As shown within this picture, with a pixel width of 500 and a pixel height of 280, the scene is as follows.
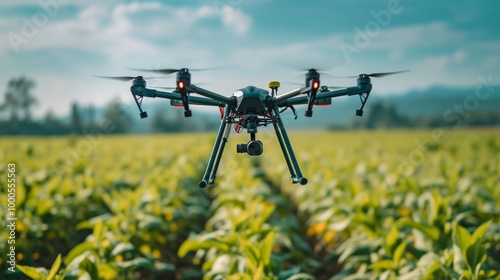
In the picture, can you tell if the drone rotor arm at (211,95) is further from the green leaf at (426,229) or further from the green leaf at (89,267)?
the green leaf at (426,229)

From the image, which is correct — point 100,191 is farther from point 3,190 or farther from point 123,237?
point 123,237

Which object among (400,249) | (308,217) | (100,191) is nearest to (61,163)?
(100,191)

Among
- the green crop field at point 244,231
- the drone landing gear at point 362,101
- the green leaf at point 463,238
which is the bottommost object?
the green crop field at point 244,231

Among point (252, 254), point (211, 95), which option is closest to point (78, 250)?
point (252, 254)

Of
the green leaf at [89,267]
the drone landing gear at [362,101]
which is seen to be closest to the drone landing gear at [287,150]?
the drone landing gear at [362,101]

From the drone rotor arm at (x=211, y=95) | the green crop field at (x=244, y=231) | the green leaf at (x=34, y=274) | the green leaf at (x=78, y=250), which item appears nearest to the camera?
the drone rotor arm at (x=211, y=95)

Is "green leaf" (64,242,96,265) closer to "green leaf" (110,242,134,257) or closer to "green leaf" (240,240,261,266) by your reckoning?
"green leaf" (110,242,134,257)

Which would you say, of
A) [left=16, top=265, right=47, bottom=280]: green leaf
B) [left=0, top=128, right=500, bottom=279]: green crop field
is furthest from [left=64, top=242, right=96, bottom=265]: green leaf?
[left=16, top=265, right=47, bottom=280]: green leaf

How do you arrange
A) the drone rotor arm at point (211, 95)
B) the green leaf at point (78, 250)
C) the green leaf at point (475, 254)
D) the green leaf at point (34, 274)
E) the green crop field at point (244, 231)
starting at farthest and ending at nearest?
the green crop field at point (244, 231) < the green leaf at point (78, 250) < the green leaf at point (475, 254) < the green leaf at point (34, 274) < the drone rotor arm at point (211, 95)
